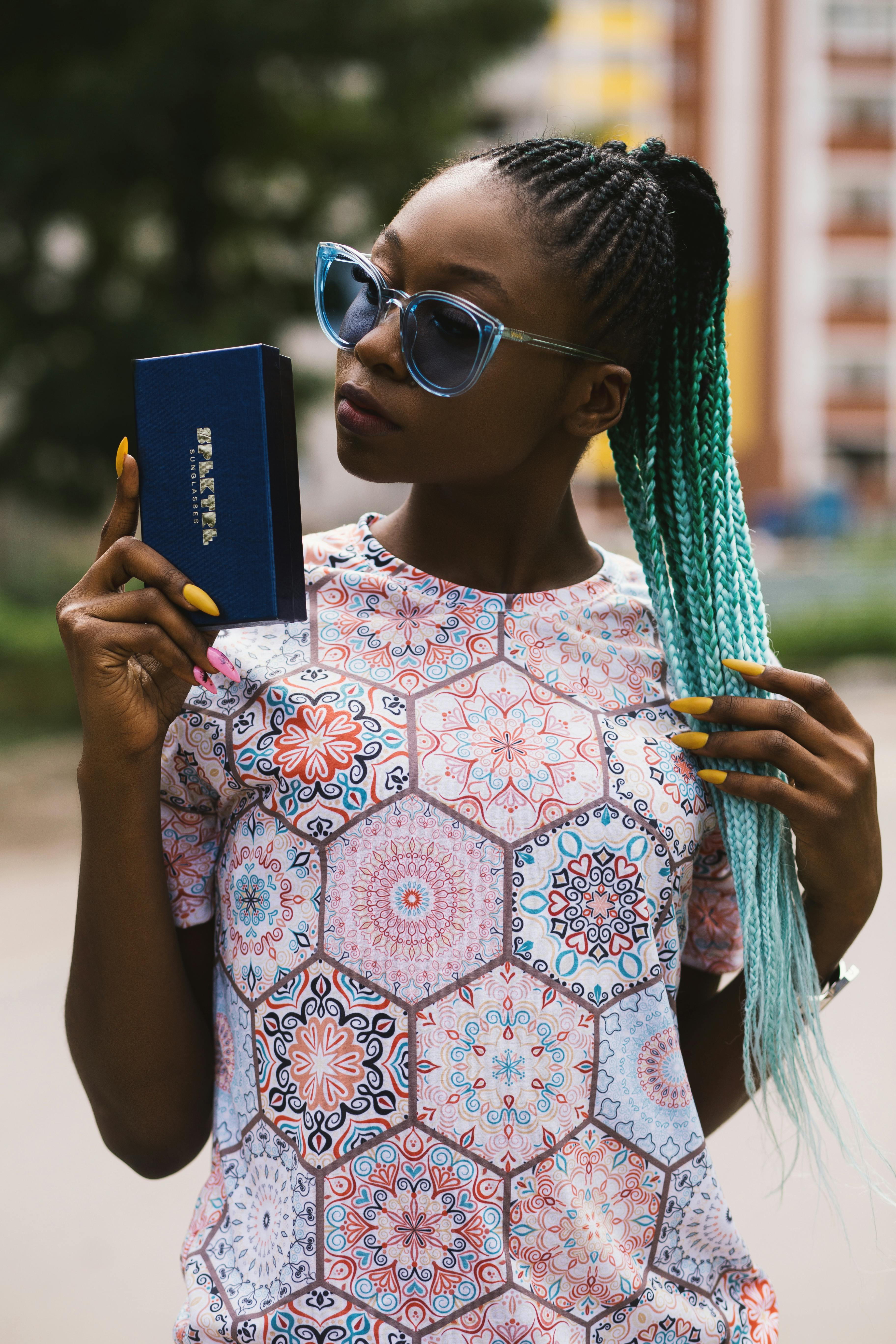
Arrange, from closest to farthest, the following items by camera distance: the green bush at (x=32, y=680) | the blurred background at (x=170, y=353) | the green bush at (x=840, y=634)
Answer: the blurred background at (x=170, y=353) → the green bush at (x=32, y=680) → the green bush at (x=840, y=634)

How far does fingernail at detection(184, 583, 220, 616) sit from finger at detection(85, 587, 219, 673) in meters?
0.02

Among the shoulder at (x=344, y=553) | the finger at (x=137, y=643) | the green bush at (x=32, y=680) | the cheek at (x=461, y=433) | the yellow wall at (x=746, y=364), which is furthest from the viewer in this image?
the yellow wall at (x=746, y=364)

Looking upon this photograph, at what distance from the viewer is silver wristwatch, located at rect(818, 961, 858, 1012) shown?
54.1 inches

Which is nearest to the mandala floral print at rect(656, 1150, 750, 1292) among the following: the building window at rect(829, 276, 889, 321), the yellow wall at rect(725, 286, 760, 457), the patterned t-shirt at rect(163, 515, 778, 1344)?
the patterned t-shirt at rect(163, 515, 778, 1344)

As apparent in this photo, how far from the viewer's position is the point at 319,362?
12555 mm

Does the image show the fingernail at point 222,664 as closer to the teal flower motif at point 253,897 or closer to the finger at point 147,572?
the finger at point 147,572

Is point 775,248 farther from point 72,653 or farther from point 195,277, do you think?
point 72,653

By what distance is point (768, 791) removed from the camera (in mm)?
1228

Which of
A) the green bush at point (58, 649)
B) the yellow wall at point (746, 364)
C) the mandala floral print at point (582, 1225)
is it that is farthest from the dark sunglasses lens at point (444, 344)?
the yellow wall at point (746, 364)

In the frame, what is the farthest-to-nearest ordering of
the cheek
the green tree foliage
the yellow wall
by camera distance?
the yellow wall → the green tree foliage → the cheek

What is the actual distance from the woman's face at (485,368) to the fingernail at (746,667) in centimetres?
29

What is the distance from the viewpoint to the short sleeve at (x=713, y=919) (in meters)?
1.38

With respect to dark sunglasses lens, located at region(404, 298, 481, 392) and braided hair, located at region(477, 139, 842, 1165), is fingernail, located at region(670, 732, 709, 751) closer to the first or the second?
braided hair, located at region(477, 139, 842, 1165)

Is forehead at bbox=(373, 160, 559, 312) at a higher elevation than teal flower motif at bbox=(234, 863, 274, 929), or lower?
higher
